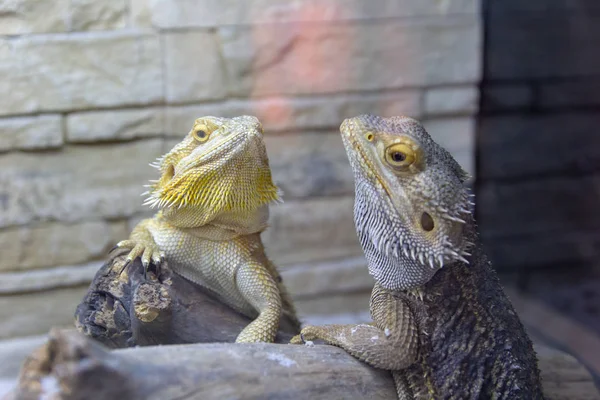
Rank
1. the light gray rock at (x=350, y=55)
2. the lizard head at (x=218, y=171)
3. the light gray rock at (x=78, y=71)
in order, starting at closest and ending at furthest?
the lizard head at (x=218, y=171)
the light gray rock at (x=78, y=71)
the light gray rock at (x=350, y=55)

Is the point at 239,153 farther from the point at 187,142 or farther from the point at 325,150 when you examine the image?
the point at 325,150

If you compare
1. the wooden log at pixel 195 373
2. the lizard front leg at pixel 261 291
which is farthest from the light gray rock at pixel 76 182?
the wooden log at pixel 195 373

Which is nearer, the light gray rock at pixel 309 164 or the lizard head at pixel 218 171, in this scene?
the lizard head at pixel 218 171

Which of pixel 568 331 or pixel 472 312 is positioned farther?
pixel 568 331

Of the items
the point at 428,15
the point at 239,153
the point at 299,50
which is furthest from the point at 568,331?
the point at 239,153

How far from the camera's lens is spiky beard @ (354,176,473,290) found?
5.10ft

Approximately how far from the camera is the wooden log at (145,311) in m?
1.73

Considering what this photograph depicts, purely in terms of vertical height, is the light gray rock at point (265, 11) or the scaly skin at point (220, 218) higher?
the light gray rock at point (265, 11)

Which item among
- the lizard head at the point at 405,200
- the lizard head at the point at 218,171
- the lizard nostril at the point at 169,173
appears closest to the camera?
the lizard head at the point at 405,200

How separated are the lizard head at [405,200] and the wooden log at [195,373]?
0.95 feet

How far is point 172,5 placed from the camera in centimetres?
290

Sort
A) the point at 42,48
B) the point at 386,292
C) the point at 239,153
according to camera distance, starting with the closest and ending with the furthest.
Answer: the point at 386,292 < the point at 239,153 < the point at 42,48

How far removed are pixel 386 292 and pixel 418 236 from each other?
22 centimetres

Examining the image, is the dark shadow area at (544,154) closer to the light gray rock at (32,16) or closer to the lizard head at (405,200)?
the lizard head at (405,200)
